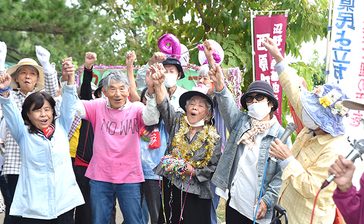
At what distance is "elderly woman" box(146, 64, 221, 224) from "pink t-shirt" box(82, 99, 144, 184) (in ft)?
0.95

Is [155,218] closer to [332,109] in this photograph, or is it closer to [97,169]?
[97,169]

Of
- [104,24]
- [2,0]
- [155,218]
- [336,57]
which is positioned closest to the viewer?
[155,218]

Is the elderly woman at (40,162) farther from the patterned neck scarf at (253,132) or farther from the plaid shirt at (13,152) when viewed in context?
the patterned neck scarf at (253,132)

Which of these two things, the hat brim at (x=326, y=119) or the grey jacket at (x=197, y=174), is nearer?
the hat brim at (x=326, y=119)

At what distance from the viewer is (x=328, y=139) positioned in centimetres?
402

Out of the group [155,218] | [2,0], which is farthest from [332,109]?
[2,0]

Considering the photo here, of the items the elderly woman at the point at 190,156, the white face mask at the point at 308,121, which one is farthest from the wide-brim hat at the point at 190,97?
the white face mask at the point at 308,121

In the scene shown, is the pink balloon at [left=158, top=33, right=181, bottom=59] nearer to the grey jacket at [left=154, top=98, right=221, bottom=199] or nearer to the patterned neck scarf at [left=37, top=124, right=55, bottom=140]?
the grey jacket at [left=154, top=98, right=221, bottom=199]

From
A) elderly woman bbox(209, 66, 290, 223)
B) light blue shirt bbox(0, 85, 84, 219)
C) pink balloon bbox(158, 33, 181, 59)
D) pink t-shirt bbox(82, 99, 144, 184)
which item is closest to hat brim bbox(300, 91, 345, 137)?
elderly woman bbox(209, 66, 290, 223)

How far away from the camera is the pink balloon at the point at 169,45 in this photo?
7.19 meters

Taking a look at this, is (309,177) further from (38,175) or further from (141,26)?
(141,26)

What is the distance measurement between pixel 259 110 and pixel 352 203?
1.77 meters

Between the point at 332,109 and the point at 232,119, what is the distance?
1.11 m

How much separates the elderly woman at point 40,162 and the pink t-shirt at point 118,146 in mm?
518
